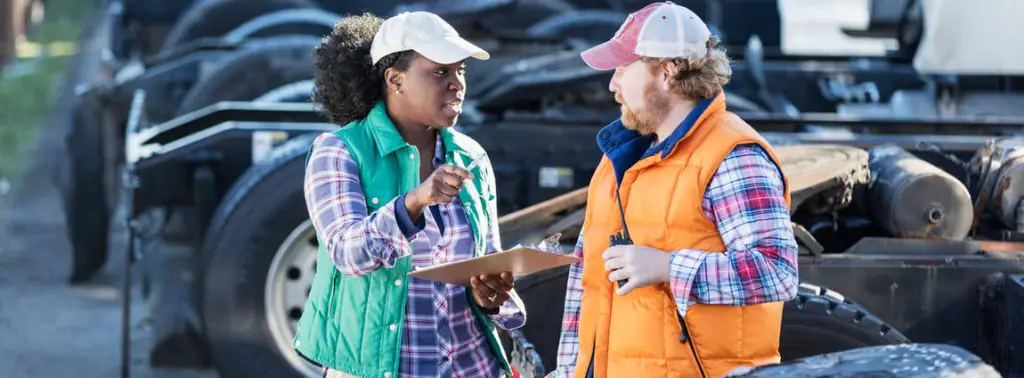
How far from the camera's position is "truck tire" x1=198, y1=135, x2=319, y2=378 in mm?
6973

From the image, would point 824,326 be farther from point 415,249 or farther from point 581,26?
point 581,26

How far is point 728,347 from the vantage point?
340cm

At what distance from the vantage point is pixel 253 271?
7004mm

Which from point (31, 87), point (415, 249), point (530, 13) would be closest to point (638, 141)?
point (415, 249)

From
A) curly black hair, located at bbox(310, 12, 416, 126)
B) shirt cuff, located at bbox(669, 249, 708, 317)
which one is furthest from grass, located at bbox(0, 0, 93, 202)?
shirt cuff, located at bbox(669, 249, 708, 317)

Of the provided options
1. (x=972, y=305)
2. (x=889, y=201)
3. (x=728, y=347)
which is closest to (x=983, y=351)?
(x=972, y=305)

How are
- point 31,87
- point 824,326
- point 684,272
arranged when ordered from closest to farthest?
1. point 684,272
2. point 824,326
3. point 31,87

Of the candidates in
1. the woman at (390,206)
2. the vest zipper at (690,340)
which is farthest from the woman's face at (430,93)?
the vest zipper at (690,340)

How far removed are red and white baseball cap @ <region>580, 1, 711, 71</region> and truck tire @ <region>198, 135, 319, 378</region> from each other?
3655mm

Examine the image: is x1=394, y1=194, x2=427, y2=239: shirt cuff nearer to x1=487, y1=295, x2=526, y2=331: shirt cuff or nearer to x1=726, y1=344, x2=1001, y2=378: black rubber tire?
x1=487, y1=295, x2=526, y2=331: shirt cuff

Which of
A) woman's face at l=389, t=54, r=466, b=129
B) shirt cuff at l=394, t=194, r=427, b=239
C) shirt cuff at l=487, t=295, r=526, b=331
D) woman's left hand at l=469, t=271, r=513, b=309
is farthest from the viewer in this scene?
shirt cuff at l=487, t=295, r=526, b=331

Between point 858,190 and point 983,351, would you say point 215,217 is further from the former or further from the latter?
point 983,351

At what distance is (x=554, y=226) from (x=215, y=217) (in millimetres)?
1848

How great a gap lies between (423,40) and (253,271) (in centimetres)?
345
